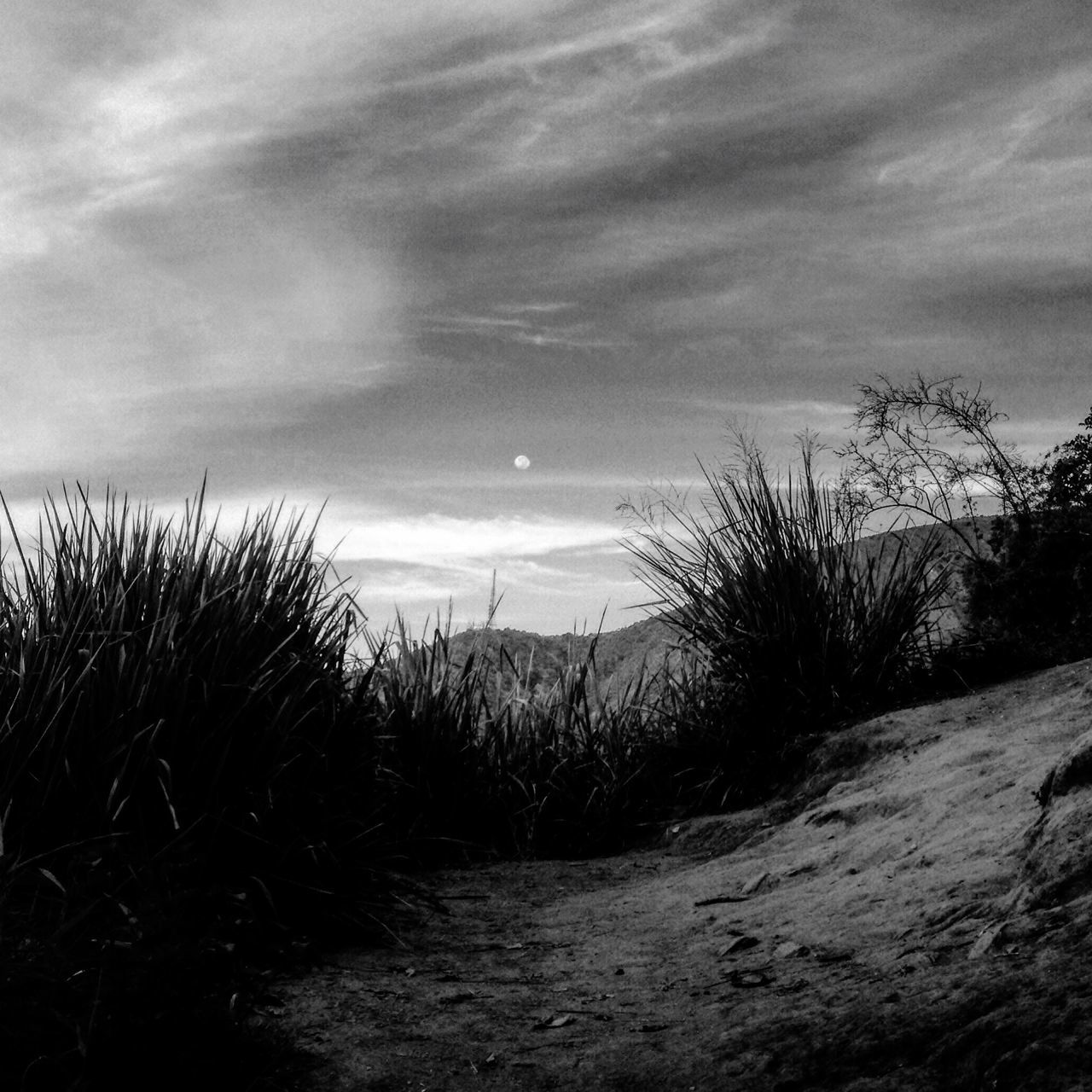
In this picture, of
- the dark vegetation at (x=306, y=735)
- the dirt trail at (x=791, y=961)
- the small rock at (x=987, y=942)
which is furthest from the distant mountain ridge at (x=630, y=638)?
the small rock at (x=987, y=942)

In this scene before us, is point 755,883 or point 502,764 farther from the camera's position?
point 502,764

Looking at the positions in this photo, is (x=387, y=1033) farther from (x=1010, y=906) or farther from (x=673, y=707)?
(x=673, y=707)

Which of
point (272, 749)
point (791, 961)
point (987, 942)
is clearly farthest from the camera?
point (272, 749)

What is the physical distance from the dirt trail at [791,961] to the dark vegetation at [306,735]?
32cm

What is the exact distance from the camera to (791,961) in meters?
3.03

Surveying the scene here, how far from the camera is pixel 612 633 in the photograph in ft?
40.4

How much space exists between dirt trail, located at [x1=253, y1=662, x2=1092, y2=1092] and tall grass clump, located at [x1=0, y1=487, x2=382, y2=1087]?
333 millimetres

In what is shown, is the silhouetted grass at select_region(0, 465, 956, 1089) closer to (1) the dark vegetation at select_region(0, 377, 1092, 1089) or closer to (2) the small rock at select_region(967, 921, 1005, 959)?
(1) the dark vegetation at select_region(0, 377, 1092, 1089)

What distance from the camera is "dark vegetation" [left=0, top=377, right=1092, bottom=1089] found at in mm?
2564

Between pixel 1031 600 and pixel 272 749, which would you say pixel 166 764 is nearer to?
pixel 272 749

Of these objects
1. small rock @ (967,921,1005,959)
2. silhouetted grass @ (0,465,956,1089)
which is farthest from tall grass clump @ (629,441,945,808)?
small rock @ (967,921,1005,959)

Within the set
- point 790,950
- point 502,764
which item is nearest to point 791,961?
point 790,950

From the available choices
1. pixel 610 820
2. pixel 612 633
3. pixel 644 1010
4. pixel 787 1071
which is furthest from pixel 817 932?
pixel 612 633

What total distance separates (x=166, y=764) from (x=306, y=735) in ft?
3.16
